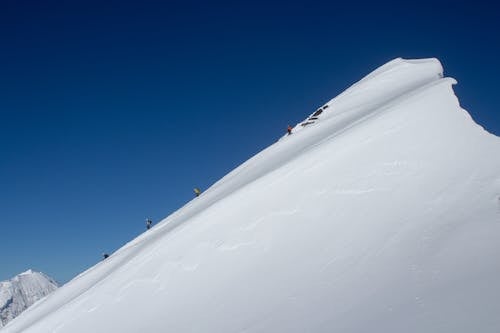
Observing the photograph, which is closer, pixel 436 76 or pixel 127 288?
pixel 127 288

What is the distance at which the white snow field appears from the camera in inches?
282

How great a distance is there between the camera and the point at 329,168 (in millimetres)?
12773

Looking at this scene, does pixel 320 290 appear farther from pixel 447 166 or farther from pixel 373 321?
pixel 447 166

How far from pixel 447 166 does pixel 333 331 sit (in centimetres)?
608

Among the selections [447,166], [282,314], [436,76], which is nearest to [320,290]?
[282,314]

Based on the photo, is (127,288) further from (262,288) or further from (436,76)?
(436,76)

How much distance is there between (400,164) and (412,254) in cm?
380

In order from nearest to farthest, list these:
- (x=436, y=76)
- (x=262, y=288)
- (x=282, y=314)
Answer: (x=282, y=314) < (x=262, y=288) < (x=436, y=76)

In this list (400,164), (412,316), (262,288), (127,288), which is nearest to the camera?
(412,316)

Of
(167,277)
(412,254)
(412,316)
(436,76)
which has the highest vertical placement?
(436,76)

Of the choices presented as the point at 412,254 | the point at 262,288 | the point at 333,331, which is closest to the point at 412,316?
the point at 333,331

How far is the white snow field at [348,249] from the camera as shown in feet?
23.5

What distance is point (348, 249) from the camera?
9.53 metres

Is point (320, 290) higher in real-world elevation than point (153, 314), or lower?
lower
